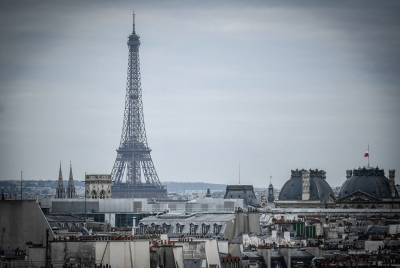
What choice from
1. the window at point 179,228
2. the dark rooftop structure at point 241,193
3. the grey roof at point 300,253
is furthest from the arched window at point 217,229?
the dark rooftop structure at point 241,193

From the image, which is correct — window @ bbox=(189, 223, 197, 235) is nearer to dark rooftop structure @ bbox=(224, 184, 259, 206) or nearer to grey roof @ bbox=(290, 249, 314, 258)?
grey roof @ bbox=(290, 249, 314, 258)

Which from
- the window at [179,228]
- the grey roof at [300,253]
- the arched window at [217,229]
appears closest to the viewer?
the grey roof at [300,253]

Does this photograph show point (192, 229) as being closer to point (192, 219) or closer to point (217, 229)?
point (192, 219)

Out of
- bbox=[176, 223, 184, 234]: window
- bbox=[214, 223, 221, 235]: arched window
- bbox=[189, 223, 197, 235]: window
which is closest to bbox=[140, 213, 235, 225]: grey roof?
bbox=[176, 223, 184, 234]: window

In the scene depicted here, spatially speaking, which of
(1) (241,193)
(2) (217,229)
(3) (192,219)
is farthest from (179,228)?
(1) (241,193)

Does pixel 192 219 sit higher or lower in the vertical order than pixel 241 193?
lower

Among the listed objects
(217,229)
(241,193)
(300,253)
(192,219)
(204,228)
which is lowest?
(300,253)

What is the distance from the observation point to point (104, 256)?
170ft

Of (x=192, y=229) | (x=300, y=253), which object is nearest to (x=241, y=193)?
(x=192, y=229)

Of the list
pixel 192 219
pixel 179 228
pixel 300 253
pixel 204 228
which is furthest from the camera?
pixel 192 219

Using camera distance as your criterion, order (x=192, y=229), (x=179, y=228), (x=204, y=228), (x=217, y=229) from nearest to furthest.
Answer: (x=217, y=229)
(x=204, y=228)
(x=192, y=229)
(x=179, y=228)

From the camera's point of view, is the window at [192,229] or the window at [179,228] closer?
the window at [192,229]

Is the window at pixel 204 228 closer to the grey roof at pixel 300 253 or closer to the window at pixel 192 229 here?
the window at pixel 192 229

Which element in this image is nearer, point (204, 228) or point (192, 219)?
point (204, 228)
